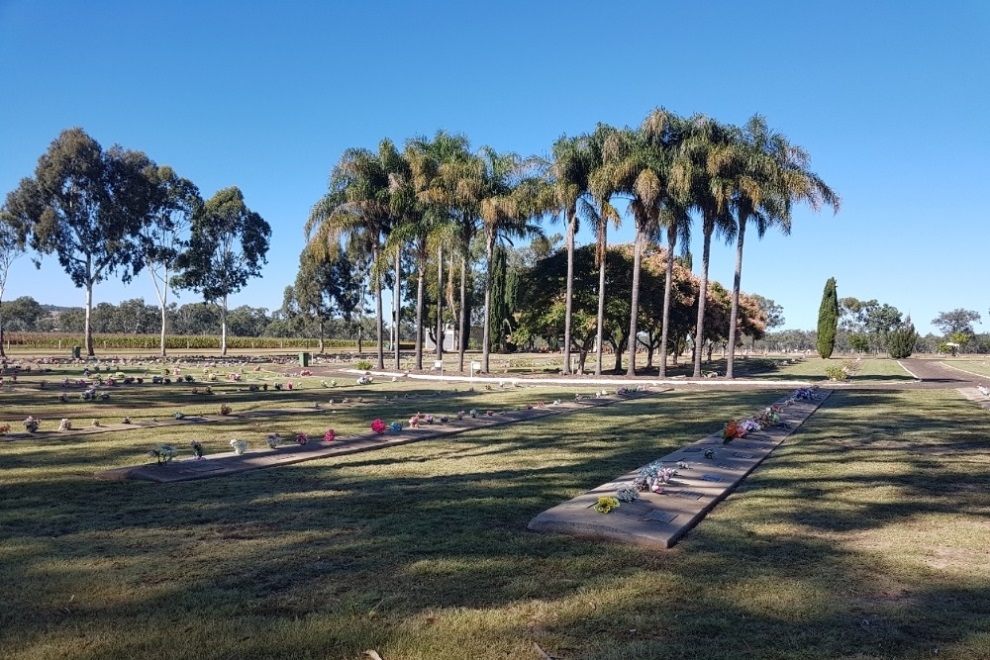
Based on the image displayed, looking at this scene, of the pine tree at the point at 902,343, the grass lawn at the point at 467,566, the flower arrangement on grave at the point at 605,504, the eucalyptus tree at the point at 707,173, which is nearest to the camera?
the grass lawn at the point at 467,566

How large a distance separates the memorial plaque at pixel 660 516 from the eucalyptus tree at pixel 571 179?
848 inches

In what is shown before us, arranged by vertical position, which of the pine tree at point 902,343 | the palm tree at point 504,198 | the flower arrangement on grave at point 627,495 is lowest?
the flower arrangement on grave at point 627,495

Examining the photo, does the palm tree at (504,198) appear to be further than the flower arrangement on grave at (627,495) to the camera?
Yes

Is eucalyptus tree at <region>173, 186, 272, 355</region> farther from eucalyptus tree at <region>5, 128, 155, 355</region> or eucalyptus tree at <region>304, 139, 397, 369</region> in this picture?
eucalyptus tree at <region>304, 139, 397, 369</region>

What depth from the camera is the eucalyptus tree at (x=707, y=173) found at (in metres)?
25.7

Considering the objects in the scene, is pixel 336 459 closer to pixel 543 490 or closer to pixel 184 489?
pixel 184 489

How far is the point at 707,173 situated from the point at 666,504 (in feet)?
74.5

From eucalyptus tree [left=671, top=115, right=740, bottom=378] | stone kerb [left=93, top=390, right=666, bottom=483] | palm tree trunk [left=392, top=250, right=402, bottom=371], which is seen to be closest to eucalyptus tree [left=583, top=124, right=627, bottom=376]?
eucalyptus tree [left=671, top=115, right=740, bottom=378]

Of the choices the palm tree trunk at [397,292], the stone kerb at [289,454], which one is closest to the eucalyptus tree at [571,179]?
the palm tree trunk at [397,292]

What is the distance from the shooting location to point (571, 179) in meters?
27.5

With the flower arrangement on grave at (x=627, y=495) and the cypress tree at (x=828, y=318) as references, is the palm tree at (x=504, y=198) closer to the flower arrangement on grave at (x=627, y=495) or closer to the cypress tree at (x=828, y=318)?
the flower arrangement on grave at (x=627, y=495)

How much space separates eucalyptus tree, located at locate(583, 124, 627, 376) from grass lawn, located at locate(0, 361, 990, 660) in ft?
62.0

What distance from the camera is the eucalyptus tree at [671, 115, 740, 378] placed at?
2572 centimetres

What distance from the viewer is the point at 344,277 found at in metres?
61.4
